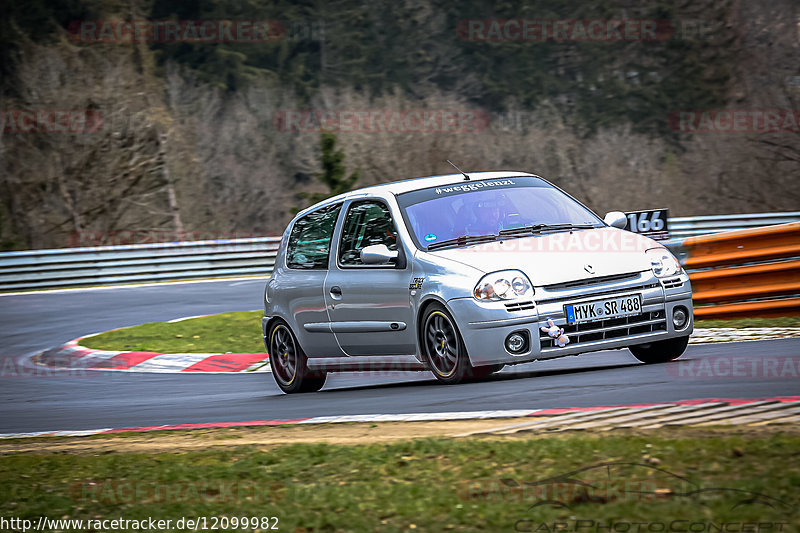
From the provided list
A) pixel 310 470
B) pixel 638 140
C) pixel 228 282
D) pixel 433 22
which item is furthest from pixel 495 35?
Result: pixel 310 470

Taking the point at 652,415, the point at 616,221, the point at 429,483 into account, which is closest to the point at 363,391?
the point at 616,221

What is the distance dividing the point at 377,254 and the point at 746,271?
4878mm

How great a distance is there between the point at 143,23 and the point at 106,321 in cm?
3088

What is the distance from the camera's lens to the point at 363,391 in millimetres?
9484

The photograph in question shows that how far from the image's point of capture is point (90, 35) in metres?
43.5

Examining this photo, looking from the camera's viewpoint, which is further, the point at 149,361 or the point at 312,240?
the point at 149,361

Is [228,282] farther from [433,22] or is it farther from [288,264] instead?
[433,22]

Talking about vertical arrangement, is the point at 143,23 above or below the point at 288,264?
above

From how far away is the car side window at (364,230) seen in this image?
915 centimetres

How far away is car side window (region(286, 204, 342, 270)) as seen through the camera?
9789mm
